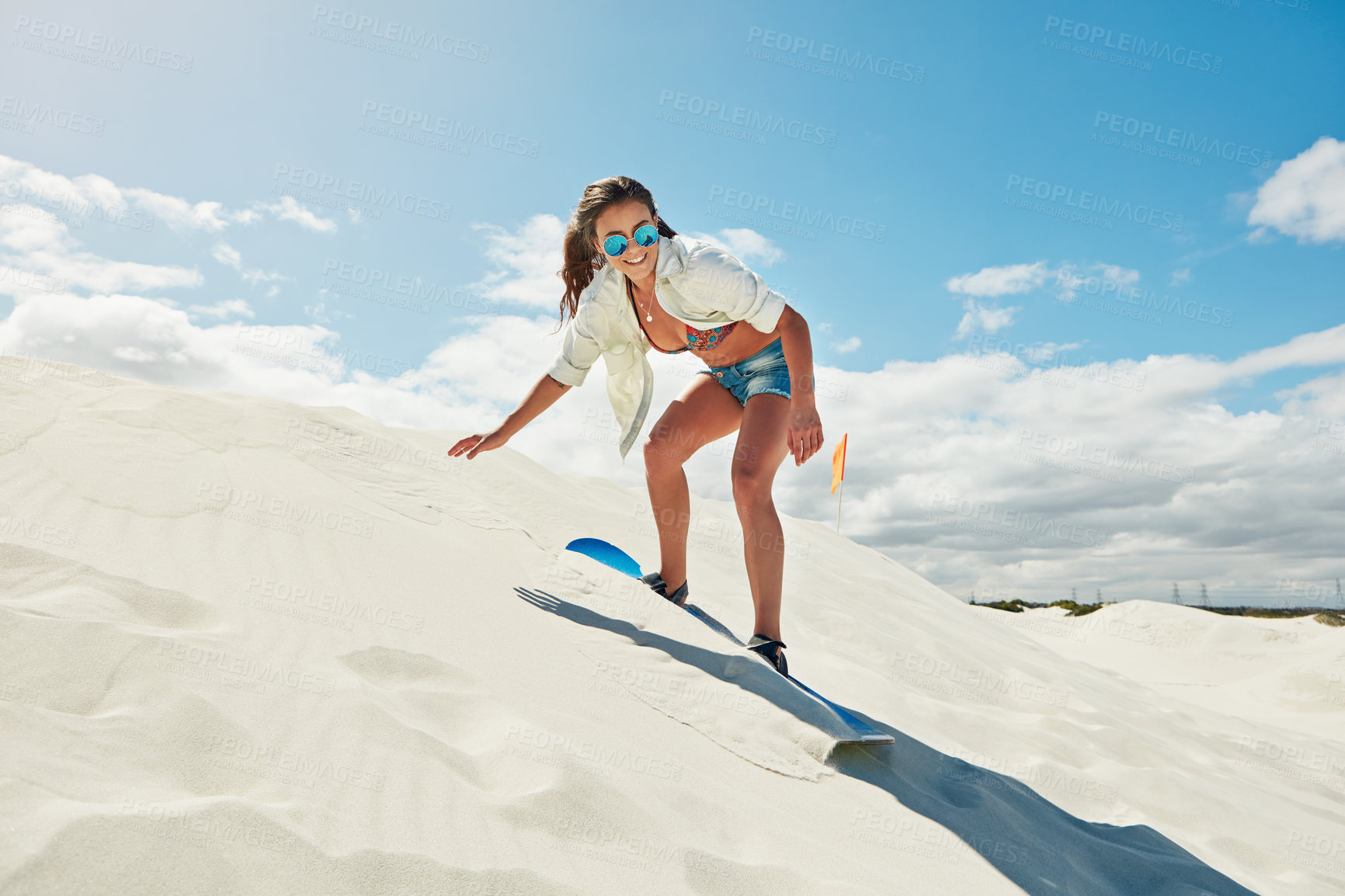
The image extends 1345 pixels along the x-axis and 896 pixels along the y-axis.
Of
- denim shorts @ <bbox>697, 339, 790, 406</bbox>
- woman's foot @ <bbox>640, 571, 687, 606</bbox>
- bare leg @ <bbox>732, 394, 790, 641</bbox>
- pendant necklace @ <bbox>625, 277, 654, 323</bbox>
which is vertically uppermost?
pendant necklace @ <bbox>625, 277, 654, 323</bbox>

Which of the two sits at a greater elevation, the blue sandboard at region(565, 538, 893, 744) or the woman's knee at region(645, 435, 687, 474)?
the woman's knee at region(645, 435, 687, 474)

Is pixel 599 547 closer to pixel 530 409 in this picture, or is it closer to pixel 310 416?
pixel 530 409

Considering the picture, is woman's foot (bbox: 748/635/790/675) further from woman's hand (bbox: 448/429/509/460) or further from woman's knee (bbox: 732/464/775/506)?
woman's hand (bbox: 448/429/509/460)

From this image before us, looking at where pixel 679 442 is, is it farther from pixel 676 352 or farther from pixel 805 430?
pixel 805 430

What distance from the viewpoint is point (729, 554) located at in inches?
214

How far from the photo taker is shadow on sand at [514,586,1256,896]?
1.66m

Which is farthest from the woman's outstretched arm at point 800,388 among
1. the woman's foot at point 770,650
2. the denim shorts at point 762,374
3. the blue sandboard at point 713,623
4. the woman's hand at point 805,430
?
the blue sandboard at point 713,623

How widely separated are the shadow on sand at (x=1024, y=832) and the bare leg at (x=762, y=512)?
0.97 ft

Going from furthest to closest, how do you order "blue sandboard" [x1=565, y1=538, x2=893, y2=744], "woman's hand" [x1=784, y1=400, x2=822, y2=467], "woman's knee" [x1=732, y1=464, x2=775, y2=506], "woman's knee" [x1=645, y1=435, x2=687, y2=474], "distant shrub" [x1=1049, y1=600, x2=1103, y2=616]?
1. "distant shrub" [x1=1049, y1=600, x2=1103, y2=616]
2. "woman's knee" [x1=645, y1=435, x2=687, y2=474]
3. "woman's knee" [x1=732, y1=464, x2=775, y2=506]
4. "woman's hand" [x1=784, y1=400, x2=822, y2=467]
5. "blue sandboard" [x1=565, y1=538, x2=893, y2=744]

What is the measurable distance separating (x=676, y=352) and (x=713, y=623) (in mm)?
1165

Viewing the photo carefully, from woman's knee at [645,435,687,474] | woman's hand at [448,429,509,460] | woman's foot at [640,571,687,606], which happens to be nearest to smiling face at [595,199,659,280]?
woman's knee at [645,435,687,474]

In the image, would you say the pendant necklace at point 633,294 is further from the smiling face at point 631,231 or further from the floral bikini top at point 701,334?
the smiling face at point 631,231

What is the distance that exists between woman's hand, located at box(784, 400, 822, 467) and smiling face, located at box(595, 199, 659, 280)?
796 millimetres

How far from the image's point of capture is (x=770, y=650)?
2387 millimetres
